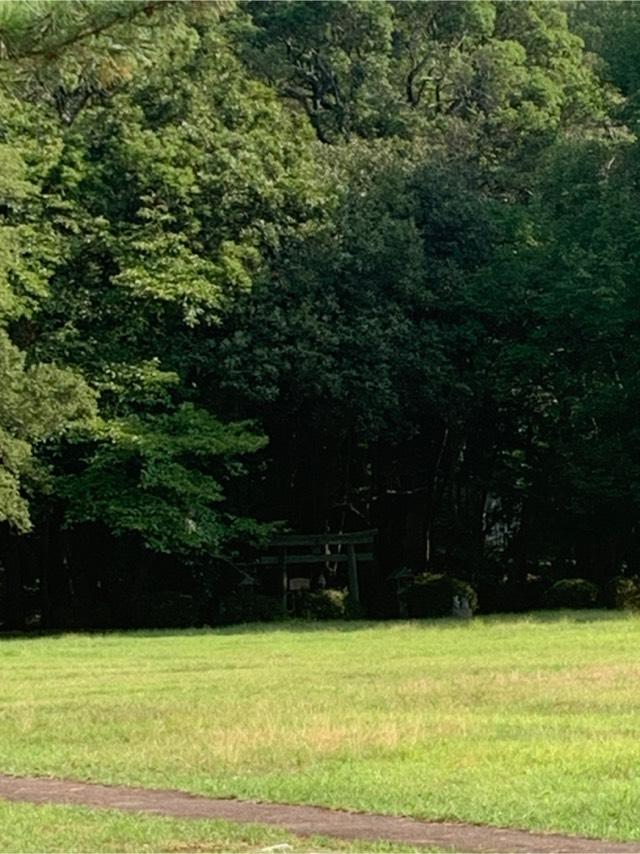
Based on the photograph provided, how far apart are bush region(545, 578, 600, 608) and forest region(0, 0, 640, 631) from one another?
97mm

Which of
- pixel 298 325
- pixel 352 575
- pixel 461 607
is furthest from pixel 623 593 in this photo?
pixel 298 325

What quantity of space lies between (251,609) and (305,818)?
2688 cm

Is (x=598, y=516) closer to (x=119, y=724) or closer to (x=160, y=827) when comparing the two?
(x=119, y=724)

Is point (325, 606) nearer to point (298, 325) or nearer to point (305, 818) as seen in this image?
point (298, 325)

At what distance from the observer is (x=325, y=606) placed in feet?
127

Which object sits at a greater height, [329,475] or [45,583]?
[329,475]

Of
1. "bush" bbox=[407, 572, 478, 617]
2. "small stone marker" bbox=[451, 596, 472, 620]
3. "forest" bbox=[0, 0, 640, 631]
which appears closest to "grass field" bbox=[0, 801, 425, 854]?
Answer: "forest" bbox=[0, 0, 640, 631]

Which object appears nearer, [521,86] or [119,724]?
[119,724]

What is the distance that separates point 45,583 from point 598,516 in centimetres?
1385

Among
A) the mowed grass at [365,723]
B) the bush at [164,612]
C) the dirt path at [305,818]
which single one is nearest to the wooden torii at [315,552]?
the bush at [164,612]

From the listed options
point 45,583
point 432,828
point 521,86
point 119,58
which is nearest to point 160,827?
point 432,828

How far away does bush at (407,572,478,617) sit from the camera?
3797 centimetres

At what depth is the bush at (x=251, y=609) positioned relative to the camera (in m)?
37.8

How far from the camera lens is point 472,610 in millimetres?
38344
